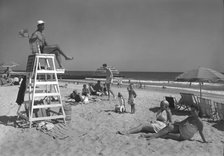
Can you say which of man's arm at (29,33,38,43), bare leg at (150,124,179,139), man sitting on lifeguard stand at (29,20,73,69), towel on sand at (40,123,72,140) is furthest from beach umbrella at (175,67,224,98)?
man's arm at (29,33,38,43)

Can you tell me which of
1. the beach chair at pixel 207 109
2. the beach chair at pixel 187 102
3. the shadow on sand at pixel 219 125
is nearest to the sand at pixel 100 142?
the shadow on sand at pixel 219 125

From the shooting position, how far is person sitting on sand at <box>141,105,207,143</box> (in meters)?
5.52

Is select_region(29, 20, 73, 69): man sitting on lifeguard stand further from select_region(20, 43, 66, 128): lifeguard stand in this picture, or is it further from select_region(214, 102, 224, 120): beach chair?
select_region(214, 102, 224, 120): beach chair

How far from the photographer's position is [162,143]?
5.44m

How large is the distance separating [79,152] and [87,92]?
23.8ft

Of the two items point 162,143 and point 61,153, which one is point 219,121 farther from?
point 61,153

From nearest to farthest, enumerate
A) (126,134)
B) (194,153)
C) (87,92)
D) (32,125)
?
1. (194,153)
2. (126,134)
3. (32,125)
4. (87,92)

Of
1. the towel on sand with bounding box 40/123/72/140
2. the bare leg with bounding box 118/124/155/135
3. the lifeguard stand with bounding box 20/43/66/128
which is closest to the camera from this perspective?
the towel on sand with bounding box 40/123/72/140

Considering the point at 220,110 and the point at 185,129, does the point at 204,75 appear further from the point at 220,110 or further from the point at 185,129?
the point at 185,129

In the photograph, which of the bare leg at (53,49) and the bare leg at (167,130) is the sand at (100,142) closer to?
the bare leg at (167,130)

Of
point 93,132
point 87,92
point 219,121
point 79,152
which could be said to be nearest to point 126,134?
point 93,132

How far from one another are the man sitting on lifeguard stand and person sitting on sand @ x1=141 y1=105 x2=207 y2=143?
3.24 meters

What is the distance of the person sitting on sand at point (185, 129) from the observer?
5.52m

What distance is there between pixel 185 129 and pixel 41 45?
445 cm
